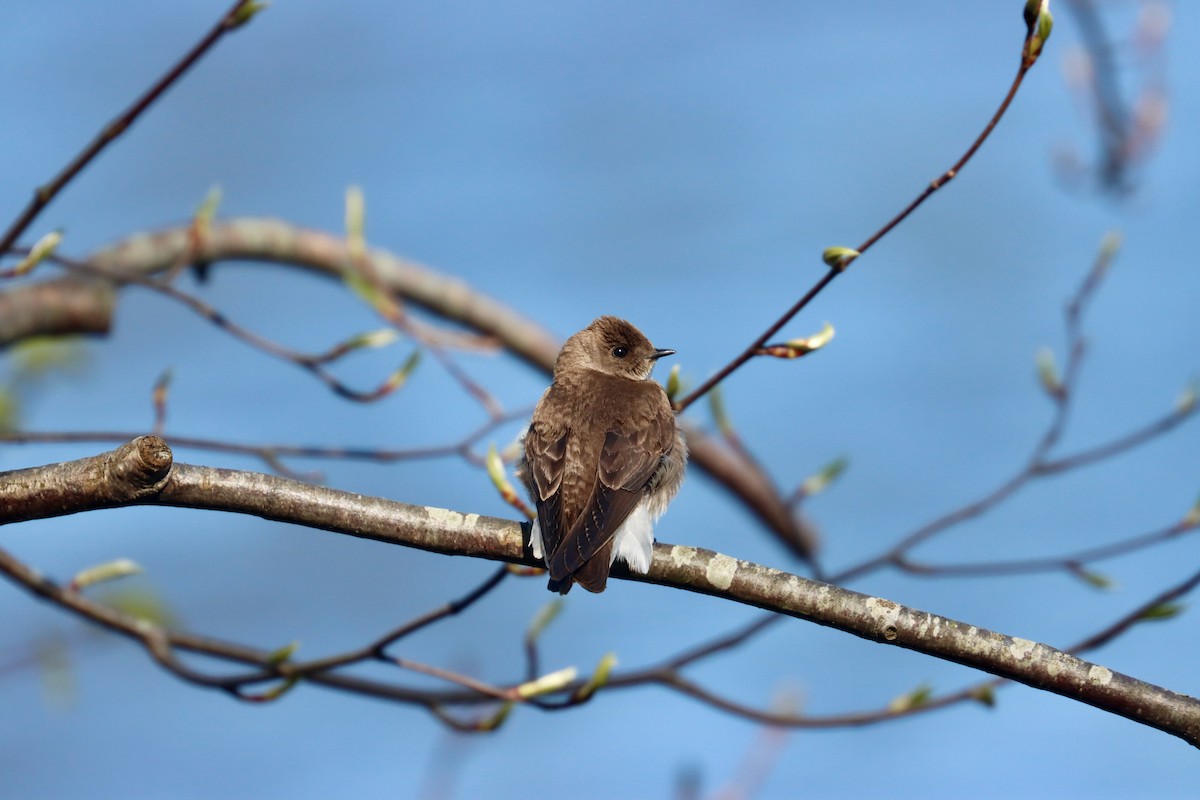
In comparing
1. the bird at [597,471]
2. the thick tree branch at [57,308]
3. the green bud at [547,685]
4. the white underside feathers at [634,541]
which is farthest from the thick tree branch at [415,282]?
the green bud at [547,685]

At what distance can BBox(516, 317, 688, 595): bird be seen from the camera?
10.4ft

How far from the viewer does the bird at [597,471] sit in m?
3.17

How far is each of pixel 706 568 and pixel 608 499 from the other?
0.88 metres

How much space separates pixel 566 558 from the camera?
3.10 meters

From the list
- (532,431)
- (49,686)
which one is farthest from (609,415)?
(49,686)

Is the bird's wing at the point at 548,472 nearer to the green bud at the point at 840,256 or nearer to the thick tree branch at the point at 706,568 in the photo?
the thick tree branch at the point at 706,568

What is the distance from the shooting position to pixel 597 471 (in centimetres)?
371

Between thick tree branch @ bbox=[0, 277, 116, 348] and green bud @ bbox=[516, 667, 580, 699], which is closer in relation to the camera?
green bud @ bbox=[516, 667, 580, 699]

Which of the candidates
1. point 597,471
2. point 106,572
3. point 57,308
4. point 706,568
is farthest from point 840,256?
point 57,308

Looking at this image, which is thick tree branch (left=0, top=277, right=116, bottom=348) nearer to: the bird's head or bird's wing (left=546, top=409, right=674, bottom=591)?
the bird's head

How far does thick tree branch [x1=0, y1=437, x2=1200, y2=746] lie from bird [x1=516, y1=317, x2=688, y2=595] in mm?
331

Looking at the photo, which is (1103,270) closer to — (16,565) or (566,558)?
(566,558)

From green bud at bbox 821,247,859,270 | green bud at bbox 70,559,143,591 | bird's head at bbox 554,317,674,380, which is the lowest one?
green bud at bbox 70,559,143,591

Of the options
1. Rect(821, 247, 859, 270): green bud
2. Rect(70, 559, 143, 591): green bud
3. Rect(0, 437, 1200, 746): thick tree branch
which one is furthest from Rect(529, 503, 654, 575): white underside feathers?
Rect(70, 559, 143, 591): green bud
